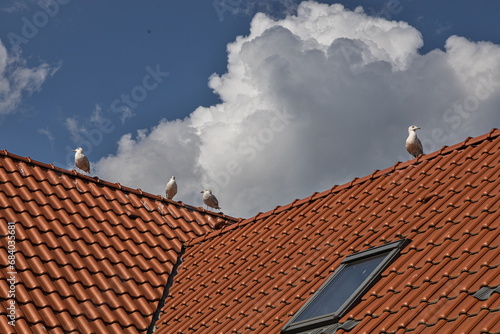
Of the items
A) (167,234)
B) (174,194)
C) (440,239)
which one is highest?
(174,194)

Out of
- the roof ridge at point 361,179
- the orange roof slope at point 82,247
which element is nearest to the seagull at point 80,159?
the orange roof slope at point 82,247

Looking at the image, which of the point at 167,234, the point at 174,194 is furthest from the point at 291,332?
the point at 174,194

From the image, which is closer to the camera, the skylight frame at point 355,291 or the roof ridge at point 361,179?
the skylight frame at point 355,291

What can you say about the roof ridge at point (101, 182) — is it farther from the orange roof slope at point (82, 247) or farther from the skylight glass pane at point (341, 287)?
the skylight glass pane at point (341, 287)

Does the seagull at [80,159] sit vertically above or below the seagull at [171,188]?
above

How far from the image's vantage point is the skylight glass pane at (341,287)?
7.19 metres

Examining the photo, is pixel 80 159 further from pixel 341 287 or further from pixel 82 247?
pixel 341 287

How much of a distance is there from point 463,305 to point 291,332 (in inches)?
73.0

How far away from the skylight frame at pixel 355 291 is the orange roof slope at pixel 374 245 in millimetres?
78

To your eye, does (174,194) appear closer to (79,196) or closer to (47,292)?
(79,196)

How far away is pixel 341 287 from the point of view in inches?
293

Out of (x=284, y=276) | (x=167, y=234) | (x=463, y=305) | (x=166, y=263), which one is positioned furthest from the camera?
(x=167, y=234)

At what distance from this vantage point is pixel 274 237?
10125 mm

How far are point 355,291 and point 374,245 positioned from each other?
1.02m
